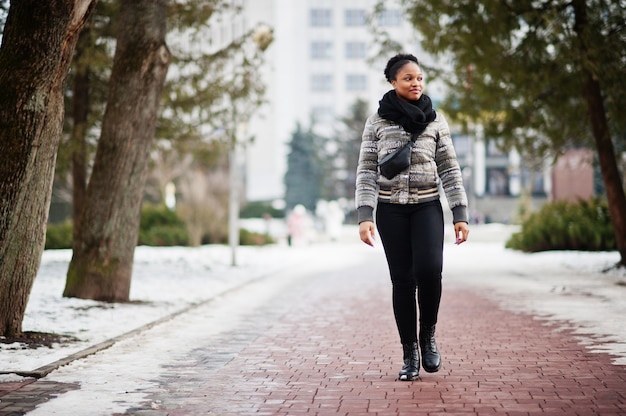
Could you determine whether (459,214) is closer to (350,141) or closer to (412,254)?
(412,254)

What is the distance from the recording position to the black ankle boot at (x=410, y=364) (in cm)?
676

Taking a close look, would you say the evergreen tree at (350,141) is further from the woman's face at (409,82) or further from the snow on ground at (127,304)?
the woman's face at (409,82)

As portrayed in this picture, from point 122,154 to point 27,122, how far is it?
4.52m

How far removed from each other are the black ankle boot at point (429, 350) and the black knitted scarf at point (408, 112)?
4.35 feet

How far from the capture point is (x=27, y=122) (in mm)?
8539

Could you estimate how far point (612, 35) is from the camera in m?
16.1

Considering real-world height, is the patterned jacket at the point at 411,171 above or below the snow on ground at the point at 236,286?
above

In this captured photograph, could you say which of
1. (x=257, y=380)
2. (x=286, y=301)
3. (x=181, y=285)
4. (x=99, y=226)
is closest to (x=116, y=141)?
(x=99, y=226)

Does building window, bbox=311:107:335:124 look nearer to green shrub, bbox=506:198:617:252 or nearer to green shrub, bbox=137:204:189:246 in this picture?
green shrub, bbox=137:204:189:246

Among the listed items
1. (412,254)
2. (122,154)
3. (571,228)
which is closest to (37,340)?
(412,254)

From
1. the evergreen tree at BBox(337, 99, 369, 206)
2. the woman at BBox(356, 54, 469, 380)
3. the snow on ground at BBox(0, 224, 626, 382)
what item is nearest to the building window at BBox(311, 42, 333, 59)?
the evergreen tree at BBox(337, 99, 369, 206)

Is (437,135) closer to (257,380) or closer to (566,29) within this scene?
(257,380)

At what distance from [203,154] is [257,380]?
1499cm

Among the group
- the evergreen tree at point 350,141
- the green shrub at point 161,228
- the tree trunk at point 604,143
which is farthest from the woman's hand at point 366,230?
the evergreen tree at point 350,141
